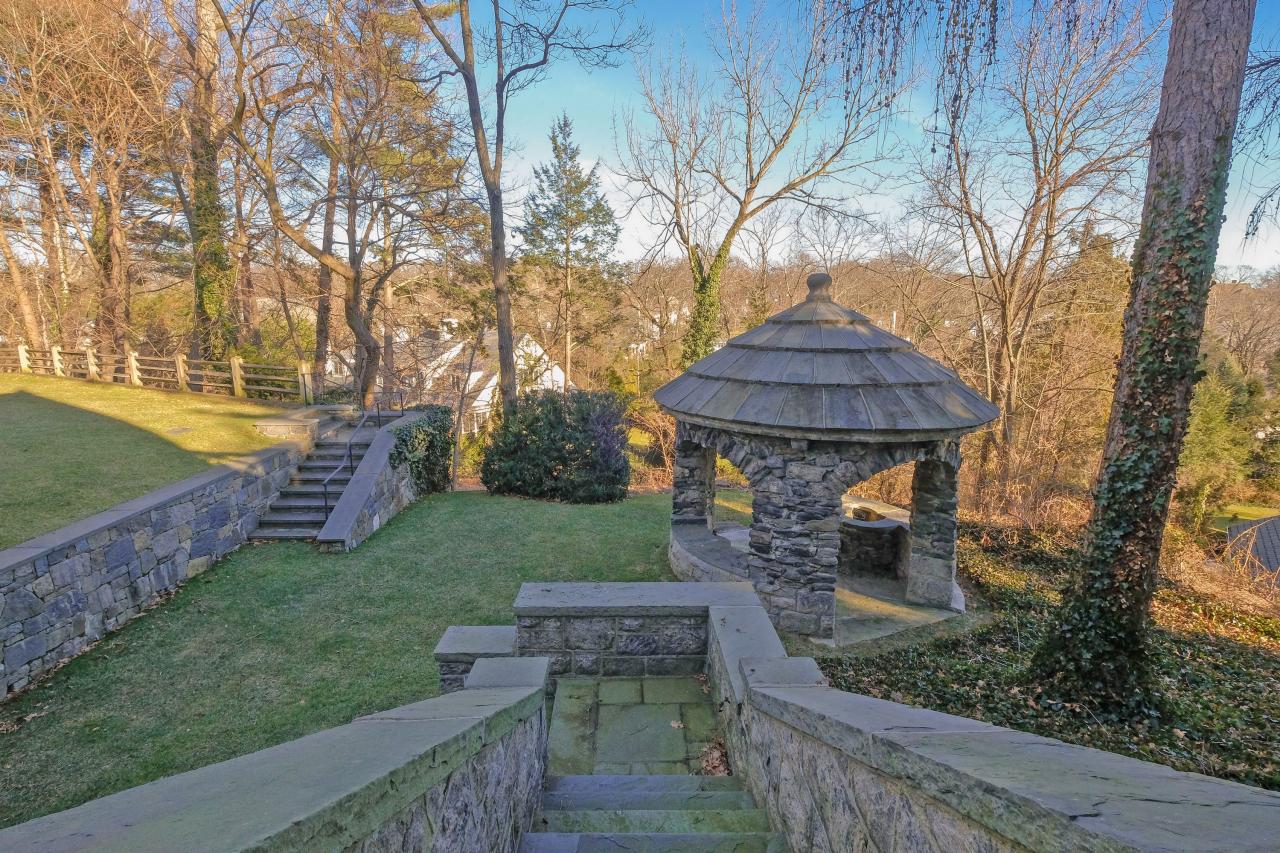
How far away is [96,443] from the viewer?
32.2 feet

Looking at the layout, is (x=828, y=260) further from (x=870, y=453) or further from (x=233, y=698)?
(x=233, y=698)

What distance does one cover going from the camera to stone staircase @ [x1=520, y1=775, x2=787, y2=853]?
2.72 metres

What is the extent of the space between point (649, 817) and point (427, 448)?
11077 mm

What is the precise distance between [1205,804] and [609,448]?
39.8ft

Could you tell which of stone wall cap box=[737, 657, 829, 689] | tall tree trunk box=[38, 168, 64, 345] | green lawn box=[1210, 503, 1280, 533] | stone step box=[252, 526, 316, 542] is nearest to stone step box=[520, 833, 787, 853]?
stone wall cap box=[737, 657, 829, 689]

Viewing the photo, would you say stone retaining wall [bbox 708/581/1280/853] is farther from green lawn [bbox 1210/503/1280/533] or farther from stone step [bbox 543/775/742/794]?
green lawn [bbox 1210/503/1280/533]

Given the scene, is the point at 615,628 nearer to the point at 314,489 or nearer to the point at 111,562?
the point at 111,562

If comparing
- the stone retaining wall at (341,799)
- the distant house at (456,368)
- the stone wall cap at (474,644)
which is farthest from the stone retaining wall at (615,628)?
the distant house at (456,368)

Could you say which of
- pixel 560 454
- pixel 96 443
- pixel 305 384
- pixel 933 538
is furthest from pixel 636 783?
pixel 305 384

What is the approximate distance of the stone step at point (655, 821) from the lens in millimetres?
2947

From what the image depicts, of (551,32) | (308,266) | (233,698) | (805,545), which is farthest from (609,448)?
(308,266)

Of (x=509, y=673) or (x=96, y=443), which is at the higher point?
(x=96, y=443)

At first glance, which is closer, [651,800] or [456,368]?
[651,800]

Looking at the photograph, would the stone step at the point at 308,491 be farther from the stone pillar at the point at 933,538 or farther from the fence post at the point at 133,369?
the fence post at the point at 133,369
